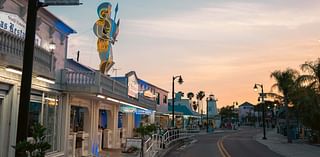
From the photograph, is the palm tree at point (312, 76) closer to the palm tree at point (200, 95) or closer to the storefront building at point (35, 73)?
the storefront building at point (35, 73)

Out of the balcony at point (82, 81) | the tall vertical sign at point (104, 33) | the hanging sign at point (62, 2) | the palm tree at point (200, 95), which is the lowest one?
the balcony at point (82, 81)

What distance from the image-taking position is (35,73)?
463 inches

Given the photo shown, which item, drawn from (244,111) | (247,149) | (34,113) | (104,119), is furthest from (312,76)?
(244,111)

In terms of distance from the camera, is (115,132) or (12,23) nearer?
(12,23)

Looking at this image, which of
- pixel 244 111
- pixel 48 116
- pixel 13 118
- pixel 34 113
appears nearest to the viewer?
pixel 13 118

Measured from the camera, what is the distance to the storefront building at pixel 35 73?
1033 centimetres

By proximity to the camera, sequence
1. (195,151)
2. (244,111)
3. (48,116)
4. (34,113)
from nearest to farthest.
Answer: (34,113) < (48,116) < (195,151) < (244,111)

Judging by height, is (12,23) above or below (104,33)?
below

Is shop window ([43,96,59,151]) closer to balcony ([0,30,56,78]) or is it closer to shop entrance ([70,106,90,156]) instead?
shop entrance ([70,106,90,156])

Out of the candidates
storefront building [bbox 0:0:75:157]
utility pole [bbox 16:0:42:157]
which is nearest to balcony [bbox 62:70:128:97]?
storefront building [bbox 0:0:75:157]

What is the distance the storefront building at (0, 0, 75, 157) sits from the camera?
10328 millimetres

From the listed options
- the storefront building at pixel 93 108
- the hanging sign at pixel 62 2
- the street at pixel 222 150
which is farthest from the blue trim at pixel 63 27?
the street at pixel 222 150

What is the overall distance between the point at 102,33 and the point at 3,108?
39.4 ft

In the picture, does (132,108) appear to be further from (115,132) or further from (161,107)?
(161,107)
